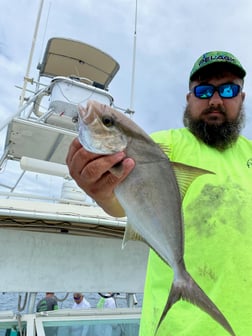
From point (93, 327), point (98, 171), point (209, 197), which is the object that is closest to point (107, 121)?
point (98, 171)

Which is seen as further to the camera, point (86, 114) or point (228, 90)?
point (228, 90)

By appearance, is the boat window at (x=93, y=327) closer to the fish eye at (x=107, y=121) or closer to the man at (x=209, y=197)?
the man at (x=209, y=197)

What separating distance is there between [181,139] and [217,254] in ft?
2.27

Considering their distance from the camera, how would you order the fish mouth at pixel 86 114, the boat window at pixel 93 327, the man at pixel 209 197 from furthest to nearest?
the boat window at pixel 93 327 → the man at pixel 209 197 → the fish mouth at pixel 86 114

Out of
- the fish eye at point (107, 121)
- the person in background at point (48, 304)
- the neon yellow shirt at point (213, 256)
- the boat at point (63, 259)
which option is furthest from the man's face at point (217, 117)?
the person in background at point (48, 304)

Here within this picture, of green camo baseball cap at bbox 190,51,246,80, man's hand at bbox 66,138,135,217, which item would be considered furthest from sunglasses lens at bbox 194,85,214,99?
man's hand at bbox 66,138,135,217

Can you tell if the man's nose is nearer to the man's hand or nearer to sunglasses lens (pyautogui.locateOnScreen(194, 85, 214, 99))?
sunglasses lens (pyautogui.locateOnScreen(194, 85, 214, 99))

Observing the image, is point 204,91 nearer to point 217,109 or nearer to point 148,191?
point 217,109

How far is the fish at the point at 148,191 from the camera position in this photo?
1292 millimetres

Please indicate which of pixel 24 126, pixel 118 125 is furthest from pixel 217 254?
pixel 24 126

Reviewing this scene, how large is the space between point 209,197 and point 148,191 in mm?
519

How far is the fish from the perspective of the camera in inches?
50.9

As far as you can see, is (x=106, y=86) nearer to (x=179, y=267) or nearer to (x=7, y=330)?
(x=7, y=330)

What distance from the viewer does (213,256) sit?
1.59 meters
